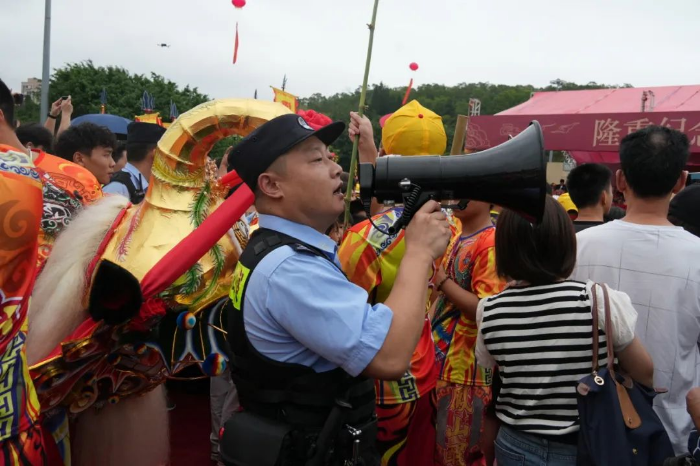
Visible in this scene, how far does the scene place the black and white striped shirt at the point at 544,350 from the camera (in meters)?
1.78

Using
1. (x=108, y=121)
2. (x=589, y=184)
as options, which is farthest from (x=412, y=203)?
(x=108, y=121)

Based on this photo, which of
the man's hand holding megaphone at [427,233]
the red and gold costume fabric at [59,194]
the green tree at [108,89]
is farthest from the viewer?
the green tree at [108,89]

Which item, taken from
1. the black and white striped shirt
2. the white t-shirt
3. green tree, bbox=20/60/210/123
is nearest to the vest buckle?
the black and white striped shirt

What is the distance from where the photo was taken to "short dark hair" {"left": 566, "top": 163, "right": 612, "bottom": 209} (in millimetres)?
3744

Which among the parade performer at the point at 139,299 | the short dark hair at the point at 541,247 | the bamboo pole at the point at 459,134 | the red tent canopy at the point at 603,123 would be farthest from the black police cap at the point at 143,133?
the red tent canopy at the point at 603,123

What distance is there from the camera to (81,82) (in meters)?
21.6

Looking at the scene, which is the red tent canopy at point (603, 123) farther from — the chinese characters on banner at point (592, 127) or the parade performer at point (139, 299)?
the parade performer at point (139, 299)

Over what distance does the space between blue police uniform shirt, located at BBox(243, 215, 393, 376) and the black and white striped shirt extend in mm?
637

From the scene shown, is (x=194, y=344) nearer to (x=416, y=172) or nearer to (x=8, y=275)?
(x=8, y=275)

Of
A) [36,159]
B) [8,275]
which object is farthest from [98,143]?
[8,275]

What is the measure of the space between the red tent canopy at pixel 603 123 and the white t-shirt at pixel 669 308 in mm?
5571

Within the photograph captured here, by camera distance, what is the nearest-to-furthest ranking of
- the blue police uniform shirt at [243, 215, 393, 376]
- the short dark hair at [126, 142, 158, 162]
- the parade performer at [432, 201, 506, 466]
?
the blue police uniform shirt at [243, 215, 393, 376]
the parade performer at [432, 201, 506, 466]
the short dark hair at [126, 142, 158, 162]

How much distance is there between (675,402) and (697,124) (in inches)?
359

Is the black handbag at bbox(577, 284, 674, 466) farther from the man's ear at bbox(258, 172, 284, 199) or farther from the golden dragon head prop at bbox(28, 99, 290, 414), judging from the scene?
the golden dragon head prop at bbox(28, 99, 290, 414)
